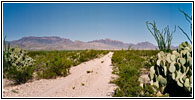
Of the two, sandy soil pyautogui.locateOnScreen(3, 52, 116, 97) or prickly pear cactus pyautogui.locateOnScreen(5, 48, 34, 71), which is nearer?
sandy soil pyautogui.locateOnScreen(3, 52, 116, 97)

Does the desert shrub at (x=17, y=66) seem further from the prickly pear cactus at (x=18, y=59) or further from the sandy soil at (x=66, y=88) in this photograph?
the sandy soil at (x=66, y=88)

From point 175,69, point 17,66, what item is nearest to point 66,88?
point 175,69

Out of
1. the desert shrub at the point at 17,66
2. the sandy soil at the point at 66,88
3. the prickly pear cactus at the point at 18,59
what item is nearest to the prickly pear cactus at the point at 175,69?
the sandy soil at the point at 66,88

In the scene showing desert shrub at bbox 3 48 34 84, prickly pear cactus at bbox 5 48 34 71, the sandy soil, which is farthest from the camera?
prickly pear cactus at bbox 5 48 34 71

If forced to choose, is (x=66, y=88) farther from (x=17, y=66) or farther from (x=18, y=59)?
(x=18, y=59)

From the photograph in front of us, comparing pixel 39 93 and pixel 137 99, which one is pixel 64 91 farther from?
pixel 137 99

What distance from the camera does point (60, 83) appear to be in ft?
20.9

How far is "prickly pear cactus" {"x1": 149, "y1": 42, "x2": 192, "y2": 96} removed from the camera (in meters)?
4.03

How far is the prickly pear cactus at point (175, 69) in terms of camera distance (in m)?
4.03

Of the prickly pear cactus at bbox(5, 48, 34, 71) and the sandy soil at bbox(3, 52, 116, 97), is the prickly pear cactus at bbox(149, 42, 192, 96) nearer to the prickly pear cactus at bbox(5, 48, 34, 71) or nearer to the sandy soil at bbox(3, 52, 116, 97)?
the sandy soil at bbox(3, 52, 116, 97)

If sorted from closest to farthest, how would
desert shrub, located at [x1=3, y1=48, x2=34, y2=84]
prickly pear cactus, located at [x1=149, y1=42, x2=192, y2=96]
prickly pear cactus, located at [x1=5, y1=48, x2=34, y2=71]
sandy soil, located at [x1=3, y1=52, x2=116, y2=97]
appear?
prickly pear cactus, located at [x1=149, y1=42, x2=192, y2=96] → sandy soil, located at [x1=3, y1=52, x2=116, y2=97] → desert shrub, located at [x1=3, y1=48, x2=34, y2=84] → prickly pear cactus, located at [x1=5, y1=48, x2=34, y2=71]

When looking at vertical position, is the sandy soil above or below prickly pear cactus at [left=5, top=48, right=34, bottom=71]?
below

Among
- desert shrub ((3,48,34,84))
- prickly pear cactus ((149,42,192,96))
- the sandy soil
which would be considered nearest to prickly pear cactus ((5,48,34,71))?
desert shrub ((3,48,34,84))

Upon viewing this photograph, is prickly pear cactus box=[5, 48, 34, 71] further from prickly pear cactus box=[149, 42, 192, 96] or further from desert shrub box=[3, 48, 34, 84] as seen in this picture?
prickly pear cactus box=[149, 42, 192, 96]
